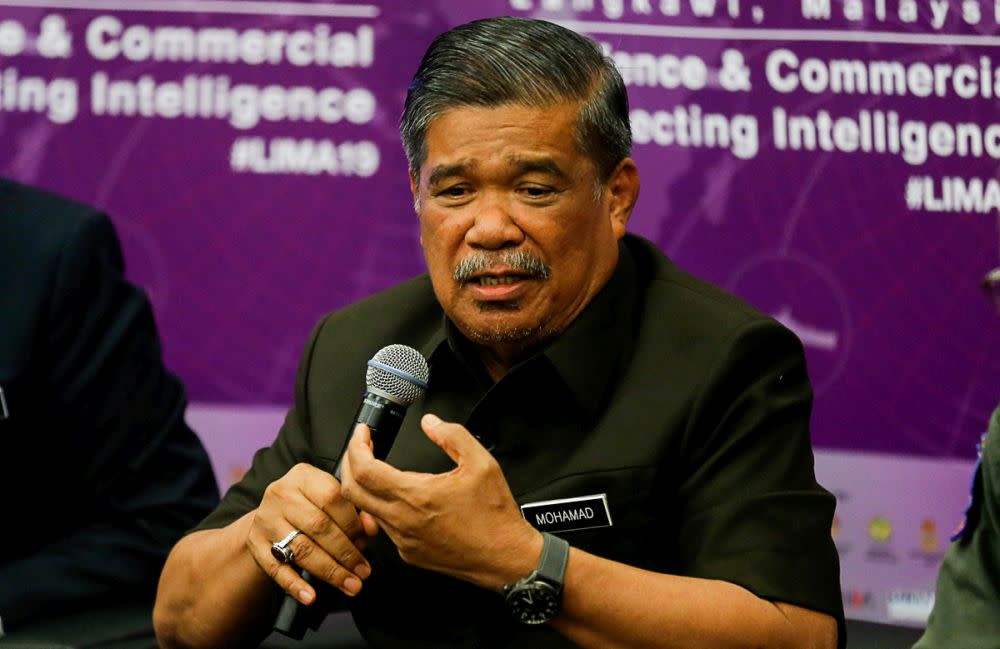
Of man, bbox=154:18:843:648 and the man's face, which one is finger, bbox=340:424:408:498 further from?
the man's face

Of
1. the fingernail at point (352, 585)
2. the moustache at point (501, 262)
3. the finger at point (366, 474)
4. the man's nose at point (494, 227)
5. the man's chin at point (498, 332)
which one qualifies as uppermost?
the man's nose at point (494, 227)

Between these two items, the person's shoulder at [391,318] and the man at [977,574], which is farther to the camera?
the person's shoulder at [391,318]

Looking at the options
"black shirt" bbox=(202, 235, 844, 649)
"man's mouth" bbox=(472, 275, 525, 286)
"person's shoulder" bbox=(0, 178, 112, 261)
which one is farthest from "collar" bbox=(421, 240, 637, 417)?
"person's shoulder" bbox=(0, 178, 112, 261)

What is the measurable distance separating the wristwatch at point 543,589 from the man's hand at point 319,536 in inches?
8.2

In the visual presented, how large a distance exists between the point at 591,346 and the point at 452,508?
46cm

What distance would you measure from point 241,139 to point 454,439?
1.65 metres

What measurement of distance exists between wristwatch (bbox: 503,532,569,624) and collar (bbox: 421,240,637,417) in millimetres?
316

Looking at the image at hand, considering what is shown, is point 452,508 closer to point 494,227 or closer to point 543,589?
point 543,589

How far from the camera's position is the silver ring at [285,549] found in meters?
1.90

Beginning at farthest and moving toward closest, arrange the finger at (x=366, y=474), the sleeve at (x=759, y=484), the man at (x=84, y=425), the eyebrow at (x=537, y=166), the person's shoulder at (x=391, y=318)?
the man at (x=84, y=425) → the person's shoulder at (x=391, y=318) → the eyebrow at (x=537, y=166) → the sleeve at (x=759, y=484) → the finger at (x=366, y=474)

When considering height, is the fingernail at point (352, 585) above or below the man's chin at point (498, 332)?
below

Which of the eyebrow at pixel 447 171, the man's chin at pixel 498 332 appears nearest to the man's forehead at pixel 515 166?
the eyebrow at pixel 447 171

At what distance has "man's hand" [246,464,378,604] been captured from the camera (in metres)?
1.87

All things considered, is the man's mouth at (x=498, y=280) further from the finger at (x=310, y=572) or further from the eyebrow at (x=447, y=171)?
the finger at (x=310, y=572)
